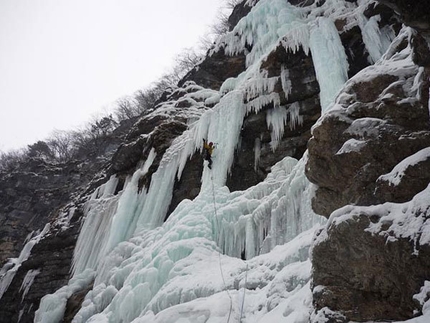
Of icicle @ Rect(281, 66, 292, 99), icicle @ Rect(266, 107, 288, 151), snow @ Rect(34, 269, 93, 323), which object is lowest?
snow @ Rect(34, 269, 93, 323)

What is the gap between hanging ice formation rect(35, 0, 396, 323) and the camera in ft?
13.2

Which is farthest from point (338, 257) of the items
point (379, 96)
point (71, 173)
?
point (71, 173)

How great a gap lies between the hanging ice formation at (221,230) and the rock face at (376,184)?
679 mm

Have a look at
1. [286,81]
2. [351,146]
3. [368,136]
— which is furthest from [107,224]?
[368,136]

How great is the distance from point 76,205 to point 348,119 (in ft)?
40.7

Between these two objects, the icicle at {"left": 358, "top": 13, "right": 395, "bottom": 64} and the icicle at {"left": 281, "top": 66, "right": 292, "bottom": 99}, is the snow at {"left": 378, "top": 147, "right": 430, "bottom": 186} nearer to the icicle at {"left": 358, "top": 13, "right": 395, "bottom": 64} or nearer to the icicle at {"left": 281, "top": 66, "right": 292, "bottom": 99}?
the icicle at {"left": 281, "top": 66, "right": 292, "bottom": 99}

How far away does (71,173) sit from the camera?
21.6m

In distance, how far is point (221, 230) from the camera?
6.39 m

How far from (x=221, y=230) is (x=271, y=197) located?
4.05 ft

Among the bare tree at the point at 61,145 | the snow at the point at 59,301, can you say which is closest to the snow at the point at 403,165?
the snow at the point at 59,301

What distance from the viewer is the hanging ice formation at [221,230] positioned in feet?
13.2

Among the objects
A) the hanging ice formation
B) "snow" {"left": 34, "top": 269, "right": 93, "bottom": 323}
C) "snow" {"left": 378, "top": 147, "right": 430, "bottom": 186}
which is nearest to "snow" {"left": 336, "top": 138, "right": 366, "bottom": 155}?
"snow" {"left": 378, "top": 147, "right": 430, "bottom": 186}

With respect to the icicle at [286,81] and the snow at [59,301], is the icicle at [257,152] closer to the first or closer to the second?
the icicle at [286,81]

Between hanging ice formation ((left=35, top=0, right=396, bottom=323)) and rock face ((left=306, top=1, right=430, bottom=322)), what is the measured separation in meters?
0.68
